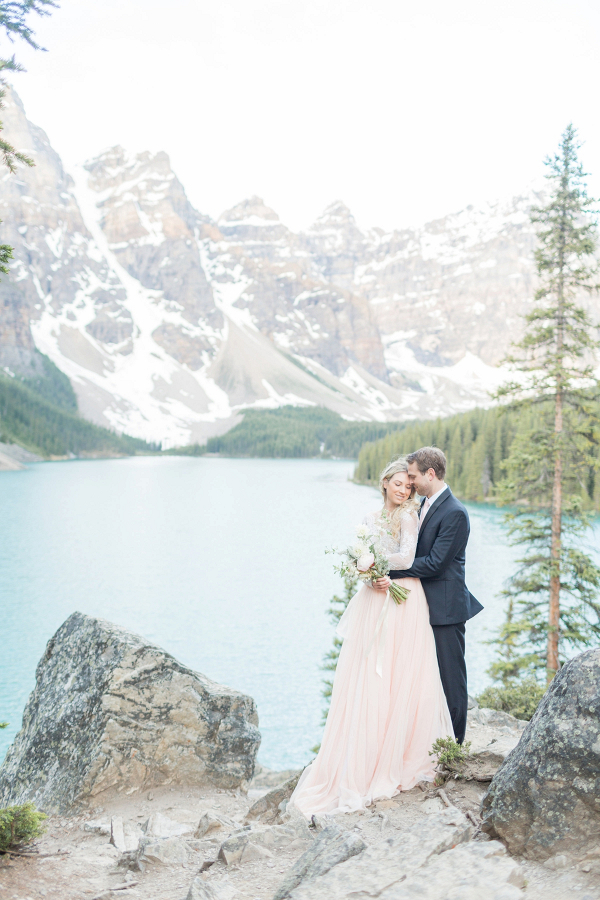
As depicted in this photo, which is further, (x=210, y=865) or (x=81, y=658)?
(x=81, y=658)

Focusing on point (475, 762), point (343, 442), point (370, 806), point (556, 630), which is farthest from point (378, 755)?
point (343, 442)

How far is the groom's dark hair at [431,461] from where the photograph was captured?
5461 mm

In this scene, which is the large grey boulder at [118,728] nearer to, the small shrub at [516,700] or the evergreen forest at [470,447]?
the small shrub at [516,700]

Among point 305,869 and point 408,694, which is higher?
point 408,694

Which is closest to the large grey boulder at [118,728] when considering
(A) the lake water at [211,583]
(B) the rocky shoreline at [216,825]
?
(B) the rocky shoreline at [216,825]

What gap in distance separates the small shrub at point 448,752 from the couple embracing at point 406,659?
0.54 feet

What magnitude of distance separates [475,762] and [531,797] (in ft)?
6.18

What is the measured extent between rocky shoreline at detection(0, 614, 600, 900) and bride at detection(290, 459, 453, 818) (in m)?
0.25

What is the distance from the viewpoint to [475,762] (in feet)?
18.3

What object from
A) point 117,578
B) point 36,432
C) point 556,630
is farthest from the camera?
point 36,432

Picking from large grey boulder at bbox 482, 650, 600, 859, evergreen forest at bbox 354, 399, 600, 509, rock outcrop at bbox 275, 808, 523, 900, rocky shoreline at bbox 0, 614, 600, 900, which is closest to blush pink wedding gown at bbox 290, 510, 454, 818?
rocky shoreline at bbox 0, 614, 600, 900

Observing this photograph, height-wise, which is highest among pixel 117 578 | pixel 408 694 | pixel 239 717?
pixel 408 694

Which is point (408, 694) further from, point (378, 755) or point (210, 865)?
point (210, 865)

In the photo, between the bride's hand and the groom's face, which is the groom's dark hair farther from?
the bride's hand
